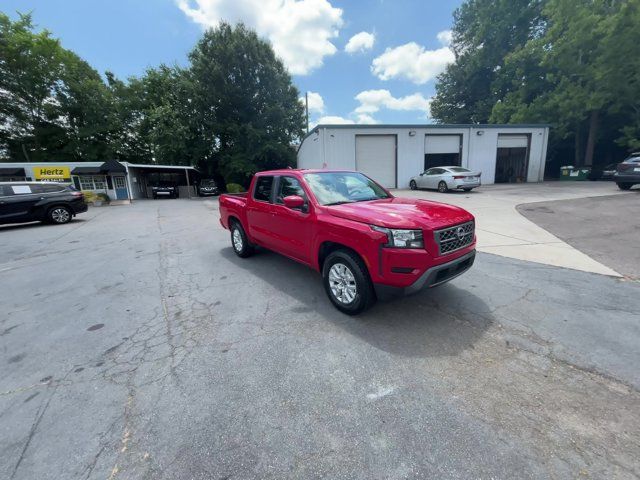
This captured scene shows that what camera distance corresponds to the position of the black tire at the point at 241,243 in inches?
234

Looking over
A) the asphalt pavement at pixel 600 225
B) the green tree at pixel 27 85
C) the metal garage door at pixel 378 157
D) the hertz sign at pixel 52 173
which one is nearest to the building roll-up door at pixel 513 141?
the metal garage door at pixel 378 157

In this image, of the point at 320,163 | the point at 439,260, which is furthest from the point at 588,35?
the point at 439,260

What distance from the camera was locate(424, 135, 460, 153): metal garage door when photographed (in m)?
19.9

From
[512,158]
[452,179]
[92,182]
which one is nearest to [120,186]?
[92,182]

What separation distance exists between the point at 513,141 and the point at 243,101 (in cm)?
2424

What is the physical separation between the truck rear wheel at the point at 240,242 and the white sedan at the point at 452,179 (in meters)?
12.8

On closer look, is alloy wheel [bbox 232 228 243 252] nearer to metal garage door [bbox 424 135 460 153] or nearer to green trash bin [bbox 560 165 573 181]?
metal garage door [bbox 424 135 460 153]

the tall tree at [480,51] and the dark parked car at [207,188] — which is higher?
the tall tree at [480,51]

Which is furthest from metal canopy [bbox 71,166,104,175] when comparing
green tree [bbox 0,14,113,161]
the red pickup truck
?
the red pickup truck

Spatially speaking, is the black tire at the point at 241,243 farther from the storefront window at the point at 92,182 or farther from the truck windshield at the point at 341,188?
the storefront window at the point at 92,182

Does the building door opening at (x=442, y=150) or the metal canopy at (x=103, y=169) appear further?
the metal canopy at (x=103, y=169)

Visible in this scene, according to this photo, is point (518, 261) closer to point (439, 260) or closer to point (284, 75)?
point (439, 260)

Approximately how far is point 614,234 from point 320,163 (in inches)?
561

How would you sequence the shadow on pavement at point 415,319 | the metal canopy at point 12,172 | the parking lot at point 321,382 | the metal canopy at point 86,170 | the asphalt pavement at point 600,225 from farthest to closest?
the metal canopy at point 86,170 → the metal canopy at point 12,172 → the asphalt pavement at point 600,225 → the shadow on pavement at point 415,319 → the parking lot at point 321,382
